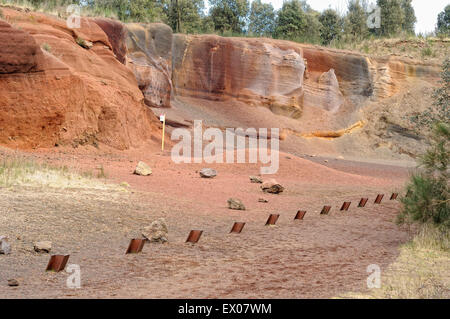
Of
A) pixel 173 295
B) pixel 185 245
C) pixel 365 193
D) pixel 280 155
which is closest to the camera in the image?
pixel 173 295

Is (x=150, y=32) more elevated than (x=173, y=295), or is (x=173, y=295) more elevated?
(x=150, y=32)

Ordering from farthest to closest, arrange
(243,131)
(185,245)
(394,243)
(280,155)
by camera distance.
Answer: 1. (243,131)
2. (280,155)
3. (394,243)
4. (185,245)

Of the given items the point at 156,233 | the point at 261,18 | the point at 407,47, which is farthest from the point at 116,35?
the point at 261,18

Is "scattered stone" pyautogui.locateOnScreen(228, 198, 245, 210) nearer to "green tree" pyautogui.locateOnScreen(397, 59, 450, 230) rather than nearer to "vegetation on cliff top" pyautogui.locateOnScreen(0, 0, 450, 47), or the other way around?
"green tree" pyautogui.locateOnScreen(397, 59, 450, 230)

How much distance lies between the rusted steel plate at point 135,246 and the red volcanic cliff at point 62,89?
11.7m

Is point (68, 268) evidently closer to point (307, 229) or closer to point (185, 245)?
point (185, 245)

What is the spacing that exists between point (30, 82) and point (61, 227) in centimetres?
1151

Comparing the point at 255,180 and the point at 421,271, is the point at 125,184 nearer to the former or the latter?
the point at 255,180

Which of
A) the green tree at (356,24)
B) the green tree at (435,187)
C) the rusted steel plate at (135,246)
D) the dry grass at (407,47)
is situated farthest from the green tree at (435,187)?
the green tree at (356,24)

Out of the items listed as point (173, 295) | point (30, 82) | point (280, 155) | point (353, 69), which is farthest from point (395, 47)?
point (173, 295)

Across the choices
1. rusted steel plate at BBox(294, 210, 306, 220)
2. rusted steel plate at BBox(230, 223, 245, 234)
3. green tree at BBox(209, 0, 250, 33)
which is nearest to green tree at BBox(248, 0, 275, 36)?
green tree at BBox(209, 0, 250, 33)

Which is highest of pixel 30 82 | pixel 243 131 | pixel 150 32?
pixel 150 32

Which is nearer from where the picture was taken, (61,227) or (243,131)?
(61,227)

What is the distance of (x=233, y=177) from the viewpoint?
18281 mm
